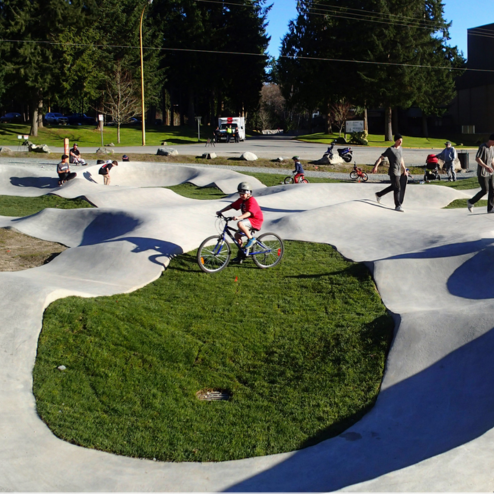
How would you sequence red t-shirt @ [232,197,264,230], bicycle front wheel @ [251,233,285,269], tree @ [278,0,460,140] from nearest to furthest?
red t-shirt @ [232,197,264,230] → bicycle front wheel @ [251,233,285,269] → tree @ [278,0,460,140]

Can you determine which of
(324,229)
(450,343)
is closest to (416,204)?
(324,229)

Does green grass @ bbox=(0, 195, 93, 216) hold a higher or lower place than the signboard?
lower

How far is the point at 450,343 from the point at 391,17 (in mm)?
49904

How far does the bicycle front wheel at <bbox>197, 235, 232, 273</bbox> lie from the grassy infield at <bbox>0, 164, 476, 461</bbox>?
1.53ft

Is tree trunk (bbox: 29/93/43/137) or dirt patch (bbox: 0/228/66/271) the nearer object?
dirt patch (bbox: 0/228/66/271)

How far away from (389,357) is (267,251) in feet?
13.7

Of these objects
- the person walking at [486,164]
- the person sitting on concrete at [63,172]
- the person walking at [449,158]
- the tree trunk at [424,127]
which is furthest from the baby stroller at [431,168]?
the tree trunk at [424,127]

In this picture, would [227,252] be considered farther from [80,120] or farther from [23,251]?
[80,120]

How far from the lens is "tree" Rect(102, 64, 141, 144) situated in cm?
4947

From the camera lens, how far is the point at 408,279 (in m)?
9.48

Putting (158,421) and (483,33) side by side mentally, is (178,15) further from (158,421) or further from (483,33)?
(158,421)

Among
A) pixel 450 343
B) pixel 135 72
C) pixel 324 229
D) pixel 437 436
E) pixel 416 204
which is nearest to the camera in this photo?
pixel 437 436

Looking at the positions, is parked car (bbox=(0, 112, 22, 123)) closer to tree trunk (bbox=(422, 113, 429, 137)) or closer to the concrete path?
tree trunk (bbox=(422, 113, 429, 137))

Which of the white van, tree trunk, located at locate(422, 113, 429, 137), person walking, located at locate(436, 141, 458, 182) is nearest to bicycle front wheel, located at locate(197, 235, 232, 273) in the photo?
person walking, located at locate(436, 141, 458, 182)
